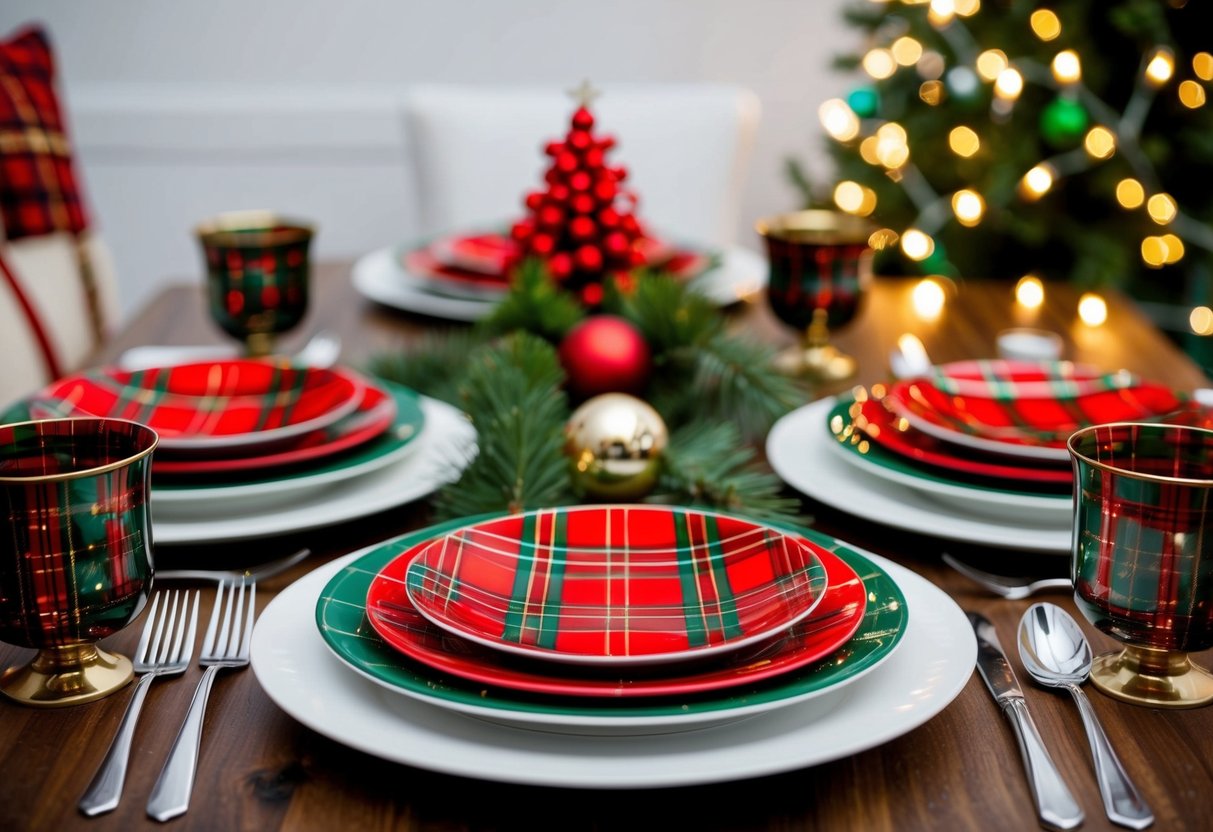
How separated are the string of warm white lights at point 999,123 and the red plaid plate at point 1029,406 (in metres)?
1.46

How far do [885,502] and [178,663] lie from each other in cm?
42

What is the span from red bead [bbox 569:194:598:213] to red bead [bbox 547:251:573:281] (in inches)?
1.8

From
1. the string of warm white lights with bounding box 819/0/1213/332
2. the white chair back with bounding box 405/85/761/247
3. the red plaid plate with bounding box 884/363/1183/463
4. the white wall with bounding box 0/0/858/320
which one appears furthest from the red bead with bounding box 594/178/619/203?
the white wall with bounding box 0/0/858/320

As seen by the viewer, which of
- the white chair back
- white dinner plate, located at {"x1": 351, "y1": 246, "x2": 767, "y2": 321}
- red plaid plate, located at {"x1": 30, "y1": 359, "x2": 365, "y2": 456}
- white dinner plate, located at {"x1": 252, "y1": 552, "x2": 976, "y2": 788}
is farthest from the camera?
the white chair back

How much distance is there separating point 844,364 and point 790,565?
58cm

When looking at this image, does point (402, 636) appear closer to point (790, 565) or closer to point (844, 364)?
point (790, 565)

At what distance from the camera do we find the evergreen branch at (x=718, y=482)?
714 mm

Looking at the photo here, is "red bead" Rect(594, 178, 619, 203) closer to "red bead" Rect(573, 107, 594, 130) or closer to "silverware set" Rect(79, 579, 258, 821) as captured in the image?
"red bead" Rect(573, 107, 594, 130)

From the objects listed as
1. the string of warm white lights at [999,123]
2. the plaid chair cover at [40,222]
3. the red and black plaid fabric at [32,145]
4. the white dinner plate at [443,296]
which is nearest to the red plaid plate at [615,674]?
the white dinner plate at [443,296]

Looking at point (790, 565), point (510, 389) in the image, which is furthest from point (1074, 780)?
point (510, 389)

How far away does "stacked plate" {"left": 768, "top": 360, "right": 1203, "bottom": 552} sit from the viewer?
0.70 metres

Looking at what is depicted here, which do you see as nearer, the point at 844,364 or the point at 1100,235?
the point at 844,364

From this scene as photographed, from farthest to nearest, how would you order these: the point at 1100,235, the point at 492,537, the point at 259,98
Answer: the point at 259,98 → the point at 1100,235 → the point at 492,537

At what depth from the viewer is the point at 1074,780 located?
18.6 inches
